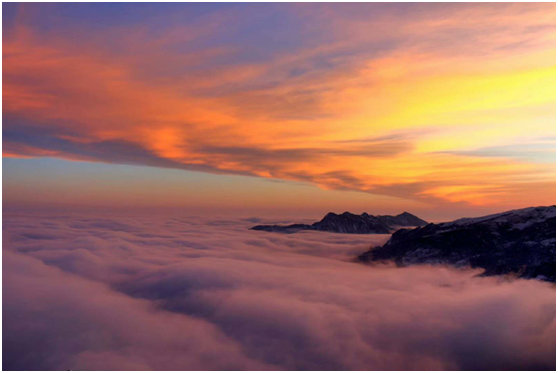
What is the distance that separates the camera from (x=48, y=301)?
181 m

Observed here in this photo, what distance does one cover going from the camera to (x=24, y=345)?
134000mm

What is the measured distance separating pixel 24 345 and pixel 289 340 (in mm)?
95140

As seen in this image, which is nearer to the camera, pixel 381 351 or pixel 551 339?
pixel 551 339

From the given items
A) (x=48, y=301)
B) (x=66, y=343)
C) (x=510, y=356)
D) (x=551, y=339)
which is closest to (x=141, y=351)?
(x=66, y=343)

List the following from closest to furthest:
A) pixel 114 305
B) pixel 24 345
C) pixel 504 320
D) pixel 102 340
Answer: pixel 24 345, pixel 102 340, pixel 504 320, pixel 114 305

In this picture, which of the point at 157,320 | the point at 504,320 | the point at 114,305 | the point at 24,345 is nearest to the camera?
the point at 24,345

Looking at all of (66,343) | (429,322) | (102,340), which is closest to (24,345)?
(66,343)

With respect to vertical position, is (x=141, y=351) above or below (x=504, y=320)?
below

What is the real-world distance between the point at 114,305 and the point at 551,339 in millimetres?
190051

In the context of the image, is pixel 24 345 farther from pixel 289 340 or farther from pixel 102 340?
pixel 289 340

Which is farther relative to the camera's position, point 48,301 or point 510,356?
point 48,301

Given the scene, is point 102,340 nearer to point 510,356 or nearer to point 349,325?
point 349,325

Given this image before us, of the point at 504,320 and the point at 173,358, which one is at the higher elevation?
the point at 504,320

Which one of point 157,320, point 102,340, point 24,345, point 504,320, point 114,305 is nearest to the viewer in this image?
point 24,345
